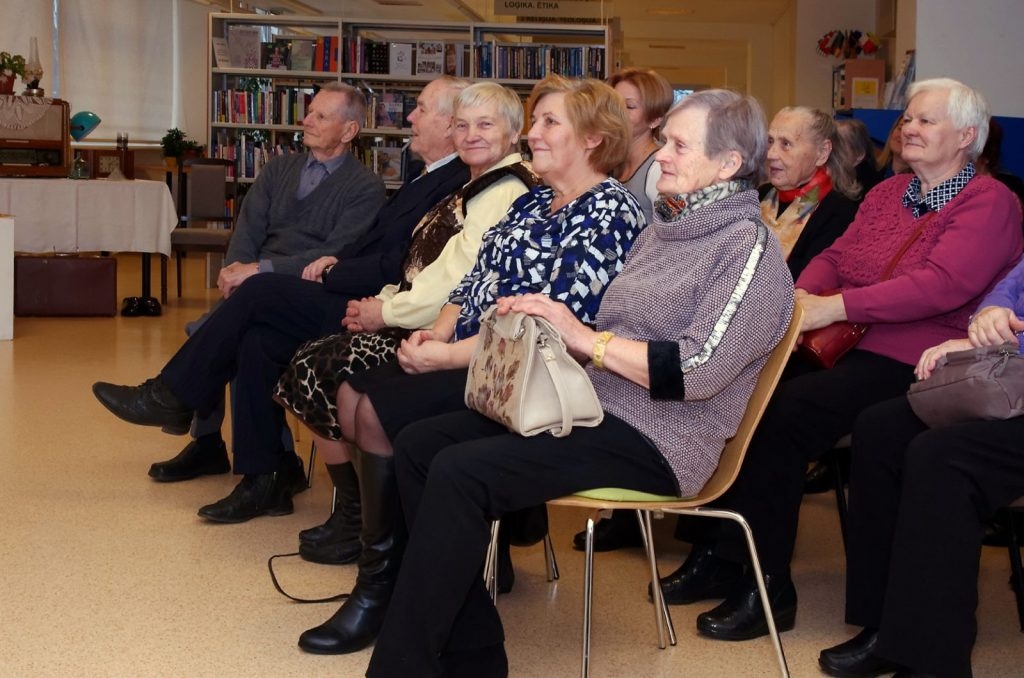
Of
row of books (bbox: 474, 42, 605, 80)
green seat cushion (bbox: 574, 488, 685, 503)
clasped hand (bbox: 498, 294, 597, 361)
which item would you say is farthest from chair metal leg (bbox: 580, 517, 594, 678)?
row of books (bbox: 474, 42, 605, 80)

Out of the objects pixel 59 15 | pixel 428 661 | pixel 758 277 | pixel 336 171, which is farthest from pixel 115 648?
pixel 59 15

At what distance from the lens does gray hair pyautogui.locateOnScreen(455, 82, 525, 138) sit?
3119 mm

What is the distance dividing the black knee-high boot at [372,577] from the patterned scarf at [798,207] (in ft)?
4.60

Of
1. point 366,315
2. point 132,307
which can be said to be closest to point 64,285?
point 132,307

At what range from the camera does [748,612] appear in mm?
2592

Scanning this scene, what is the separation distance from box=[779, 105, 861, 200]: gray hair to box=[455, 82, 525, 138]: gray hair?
849mm

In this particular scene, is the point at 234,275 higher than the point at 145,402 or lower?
higher

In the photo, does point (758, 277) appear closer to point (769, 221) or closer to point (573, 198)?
point (573, 198)

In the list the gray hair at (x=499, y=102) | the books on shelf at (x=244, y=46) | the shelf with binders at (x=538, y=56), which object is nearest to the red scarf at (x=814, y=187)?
the gray hair at (x=499, y=102)

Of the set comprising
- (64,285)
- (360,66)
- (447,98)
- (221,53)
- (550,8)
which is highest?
(550,8)

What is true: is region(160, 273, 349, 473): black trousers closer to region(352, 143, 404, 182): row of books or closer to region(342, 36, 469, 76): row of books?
region(352, 143, 404, 182): row of books

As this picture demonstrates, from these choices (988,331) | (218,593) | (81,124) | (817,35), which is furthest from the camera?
(817,35)

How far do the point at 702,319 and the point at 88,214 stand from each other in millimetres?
6144

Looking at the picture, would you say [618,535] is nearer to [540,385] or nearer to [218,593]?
[218,593]
